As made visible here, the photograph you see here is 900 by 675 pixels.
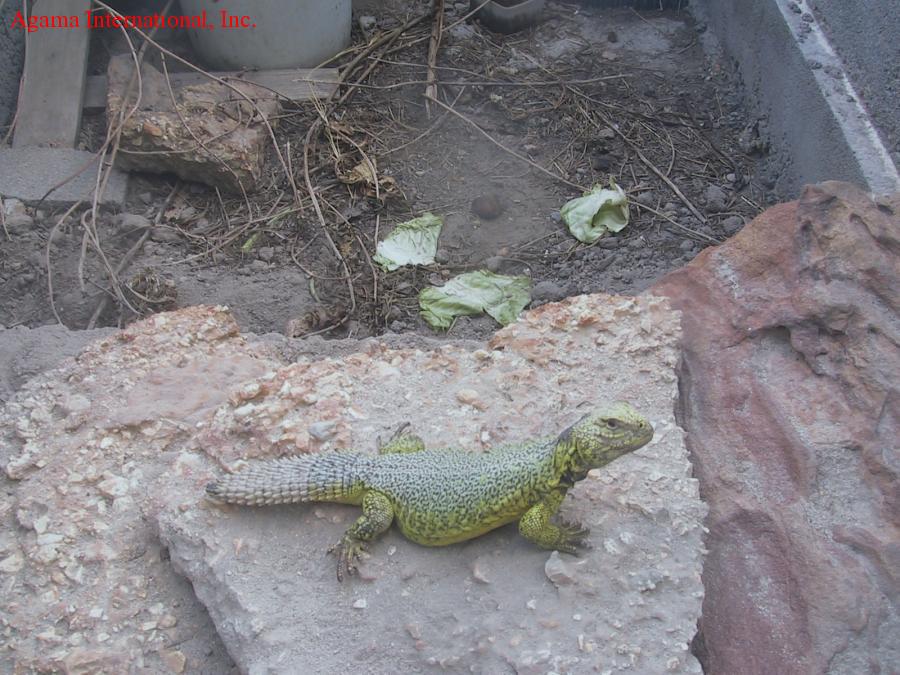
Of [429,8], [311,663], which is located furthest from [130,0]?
[311,663]

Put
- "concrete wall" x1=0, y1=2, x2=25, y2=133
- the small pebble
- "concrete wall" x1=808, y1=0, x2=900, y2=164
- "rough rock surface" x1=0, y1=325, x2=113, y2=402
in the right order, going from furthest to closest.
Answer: "concrete wall" x1=0, y1=2, x2=25, y2=133 → the small pebble → "concrete wall" x1=808, y1=0, x2=900, y2=164 → "rough rock surface" x1=0, y1=325, x2=113, y2=402

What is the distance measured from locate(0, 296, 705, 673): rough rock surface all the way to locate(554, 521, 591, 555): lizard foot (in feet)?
0.15

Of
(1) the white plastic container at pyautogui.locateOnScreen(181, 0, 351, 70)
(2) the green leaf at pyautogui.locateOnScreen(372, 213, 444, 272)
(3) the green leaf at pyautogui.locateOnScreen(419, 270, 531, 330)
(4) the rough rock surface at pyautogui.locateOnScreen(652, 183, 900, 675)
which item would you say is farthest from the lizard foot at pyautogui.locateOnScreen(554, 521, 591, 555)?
(1) the white plastic container at pyautogui.locateOnScreen(181, 0, 351, 70)

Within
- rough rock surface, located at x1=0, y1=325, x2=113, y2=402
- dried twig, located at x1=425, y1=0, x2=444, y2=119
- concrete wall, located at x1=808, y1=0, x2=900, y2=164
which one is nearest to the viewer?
rough rock surface, located at x1=0, y1=325, x2=113, y2=402

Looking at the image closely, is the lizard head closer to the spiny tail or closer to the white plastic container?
the spiny tail

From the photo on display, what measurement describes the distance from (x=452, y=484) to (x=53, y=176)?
478 cm

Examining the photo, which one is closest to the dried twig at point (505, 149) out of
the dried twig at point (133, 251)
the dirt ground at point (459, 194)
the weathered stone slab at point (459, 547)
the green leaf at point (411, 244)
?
the dirt ground at point (459, 194)

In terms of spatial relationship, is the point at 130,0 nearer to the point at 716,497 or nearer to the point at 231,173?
the point at 231,173

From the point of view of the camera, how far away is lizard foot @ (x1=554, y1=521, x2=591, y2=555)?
3031 mm

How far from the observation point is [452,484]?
3.13 meters

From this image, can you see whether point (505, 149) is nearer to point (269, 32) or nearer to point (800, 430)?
point (269, 32)

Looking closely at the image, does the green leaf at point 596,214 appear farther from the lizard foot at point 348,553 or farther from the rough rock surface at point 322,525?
the lizard foot at point 348,553

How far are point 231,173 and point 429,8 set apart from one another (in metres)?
3.09

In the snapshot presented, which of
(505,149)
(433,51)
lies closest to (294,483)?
(505,149)
